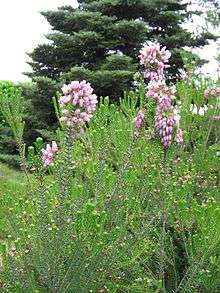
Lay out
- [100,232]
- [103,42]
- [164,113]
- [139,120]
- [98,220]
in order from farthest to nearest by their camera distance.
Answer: [103,42] → [139,120] → [164,113] → [98,220] → [100,232]

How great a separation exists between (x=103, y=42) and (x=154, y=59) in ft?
23.7

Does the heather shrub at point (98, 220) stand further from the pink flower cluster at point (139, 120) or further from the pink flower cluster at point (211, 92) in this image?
the pink flower cluster at point (211, 92)


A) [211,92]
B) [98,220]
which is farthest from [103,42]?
[98,220]

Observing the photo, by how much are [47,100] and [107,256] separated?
26.5 ft

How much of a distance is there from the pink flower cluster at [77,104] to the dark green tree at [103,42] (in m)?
7.27

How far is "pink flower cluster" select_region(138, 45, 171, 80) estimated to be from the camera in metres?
4.11

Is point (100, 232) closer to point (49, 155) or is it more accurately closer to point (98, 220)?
point (98, 220)

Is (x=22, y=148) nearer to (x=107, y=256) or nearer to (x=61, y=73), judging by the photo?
(x=107, y=256)

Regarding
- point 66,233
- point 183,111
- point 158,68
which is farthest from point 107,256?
point 183,111

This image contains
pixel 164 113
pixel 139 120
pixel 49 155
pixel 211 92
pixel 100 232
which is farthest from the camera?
pixel 211 92

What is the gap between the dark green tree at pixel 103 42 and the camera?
35.8 ft

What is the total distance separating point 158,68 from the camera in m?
4.18

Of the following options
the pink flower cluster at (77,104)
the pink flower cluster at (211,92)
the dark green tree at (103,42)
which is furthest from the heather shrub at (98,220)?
the dark green tree at (103,42)

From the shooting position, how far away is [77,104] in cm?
323
